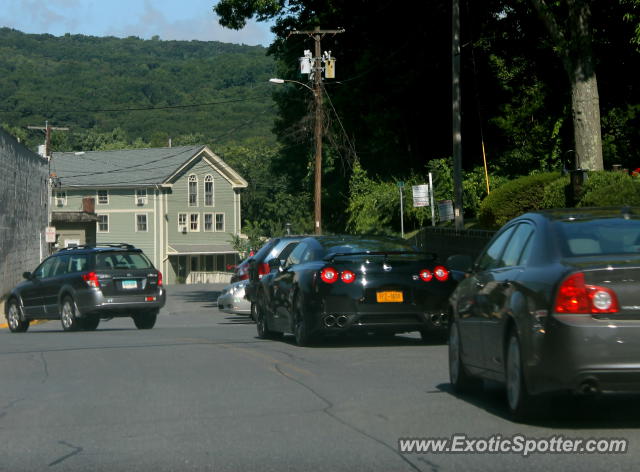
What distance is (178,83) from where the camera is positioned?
149000 millimetres

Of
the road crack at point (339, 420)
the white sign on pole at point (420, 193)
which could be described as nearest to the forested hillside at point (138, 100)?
the white sign on pole at point (420, 193)

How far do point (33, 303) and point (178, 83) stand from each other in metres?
128

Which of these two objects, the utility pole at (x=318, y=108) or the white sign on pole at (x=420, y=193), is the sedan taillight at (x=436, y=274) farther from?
the utility pole at (x=318, y=108)

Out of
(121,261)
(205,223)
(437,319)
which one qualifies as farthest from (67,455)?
(205,223)

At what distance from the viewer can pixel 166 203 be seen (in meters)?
82.2

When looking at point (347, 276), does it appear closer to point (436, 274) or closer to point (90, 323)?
point (436, 274)

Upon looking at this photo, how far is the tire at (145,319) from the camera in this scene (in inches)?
932

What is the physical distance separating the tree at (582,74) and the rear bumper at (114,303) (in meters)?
9.97

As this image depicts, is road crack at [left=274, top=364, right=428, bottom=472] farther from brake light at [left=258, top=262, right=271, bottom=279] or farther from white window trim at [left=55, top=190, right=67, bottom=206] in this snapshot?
white window trim at [left=55, top=190, right=67, bottom=206]

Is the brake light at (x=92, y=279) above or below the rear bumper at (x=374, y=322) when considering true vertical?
above

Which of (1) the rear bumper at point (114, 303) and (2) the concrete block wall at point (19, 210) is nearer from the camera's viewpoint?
(1) the rear bumper at point (114, 303)

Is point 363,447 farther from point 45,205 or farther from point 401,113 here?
point 45,205

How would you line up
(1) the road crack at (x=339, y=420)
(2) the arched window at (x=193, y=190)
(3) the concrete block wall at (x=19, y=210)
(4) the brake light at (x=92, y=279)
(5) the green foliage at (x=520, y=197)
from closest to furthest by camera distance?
(1) the road crack at (x=339, y=420), (4) the brake light at (x=92, y=279), (5) the green foliage at (x=520, y=197), (3) the concrete block wall at (x=19, y=210), (2) the arched window at (x=193, y=190)

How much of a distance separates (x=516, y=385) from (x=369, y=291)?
624 cm
